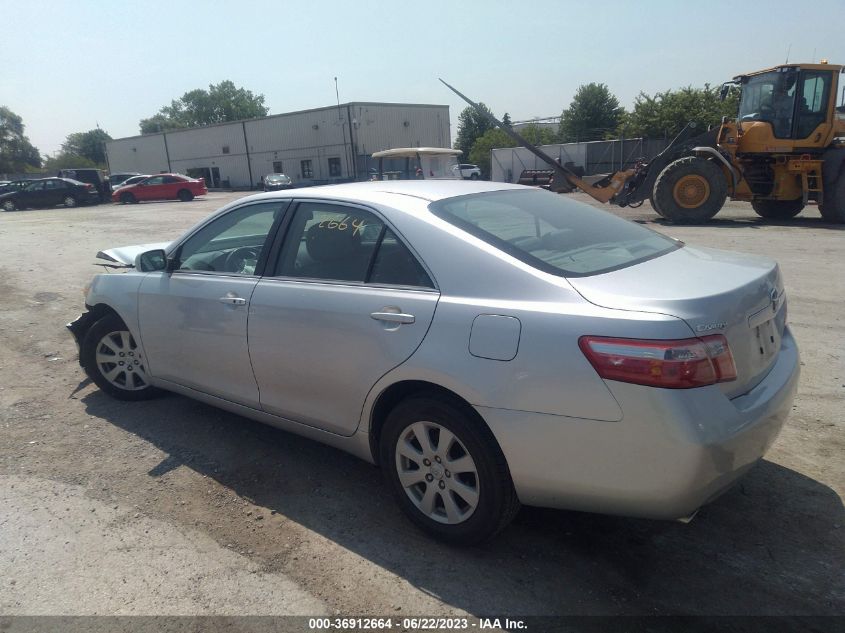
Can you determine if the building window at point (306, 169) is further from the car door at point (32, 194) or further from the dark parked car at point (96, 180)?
the car door at point (32, 194)

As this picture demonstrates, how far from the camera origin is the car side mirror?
4188mm

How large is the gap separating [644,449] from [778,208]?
628 inches

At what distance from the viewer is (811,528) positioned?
294 cm

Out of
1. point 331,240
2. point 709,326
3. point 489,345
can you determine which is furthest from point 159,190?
point 709,326

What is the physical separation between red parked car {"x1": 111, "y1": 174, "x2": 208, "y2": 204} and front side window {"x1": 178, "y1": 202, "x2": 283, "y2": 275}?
32.8m

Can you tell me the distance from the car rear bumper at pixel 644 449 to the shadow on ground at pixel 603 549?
0.38 m

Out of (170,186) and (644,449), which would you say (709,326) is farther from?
(170,186)

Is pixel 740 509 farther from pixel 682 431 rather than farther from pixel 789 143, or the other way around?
pixel 789 143

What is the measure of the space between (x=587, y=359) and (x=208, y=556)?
199 centimetres

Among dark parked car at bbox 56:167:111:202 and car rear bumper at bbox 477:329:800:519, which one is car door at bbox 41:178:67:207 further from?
car rear bumper at bbox 477:329:800:519

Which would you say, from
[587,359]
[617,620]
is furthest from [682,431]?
[617,620]

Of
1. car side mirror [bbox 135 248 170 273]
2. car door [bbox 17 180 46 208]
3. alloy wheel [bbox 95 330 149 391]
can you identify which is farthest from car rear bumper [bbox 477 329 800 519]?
car door [bbox 17 180 46 208]

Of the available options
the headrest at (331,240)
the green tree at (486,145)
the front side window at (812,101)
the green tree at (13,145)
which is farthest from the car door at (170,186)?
the green tree at (13,145)

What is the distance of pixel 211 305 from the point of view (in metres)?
3.76
